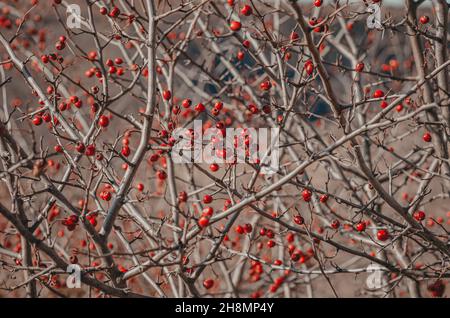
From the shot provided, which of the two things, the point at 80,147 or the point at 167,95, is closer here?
the point at 80,147

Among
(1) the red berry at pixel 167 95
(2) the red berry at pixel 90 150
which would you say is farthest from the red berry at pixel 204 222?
(1) the red berry at pixel 167 95

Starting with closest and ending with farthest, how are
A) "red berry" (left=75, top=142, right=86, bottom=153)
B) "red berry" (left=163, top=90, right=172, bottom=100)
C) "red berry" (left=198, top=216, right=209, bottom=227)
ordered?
"red berry" (left=198, top=216, right=209, bottom=227)
"red berry" (left=75, top=142, right=86, bottom=153)
"red berry" (left=163, top=90, right=172, bottom=100)

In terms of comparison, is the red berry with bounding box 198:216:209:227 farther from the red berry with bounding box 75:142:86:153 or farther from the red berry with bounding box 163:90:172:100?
the red berry with bounding box 163:90:172:100

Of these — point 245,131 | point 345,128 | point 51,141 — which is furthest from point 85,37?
point 345,128

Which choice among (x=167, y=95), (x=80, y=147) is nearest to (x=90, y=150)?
(x=80, y=147)

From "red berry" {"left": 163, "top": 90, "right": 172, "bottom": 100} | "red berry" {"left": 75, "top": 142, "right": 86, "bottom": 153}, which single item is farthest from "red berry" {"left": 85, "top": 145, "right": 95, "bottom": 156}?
"red berry" {"left": 163, "top": 90, "right": 172, "bottom": 100}

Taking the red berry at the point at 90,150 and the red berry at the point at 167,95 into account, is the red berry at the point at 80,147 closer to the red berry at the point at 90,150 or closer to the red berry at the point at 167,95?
the red berry at the point at 90,150

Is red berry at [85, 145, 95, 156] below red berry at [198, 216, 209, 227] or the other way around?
the other way around

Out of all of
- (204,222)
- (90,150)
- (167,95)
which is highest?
(167,95)

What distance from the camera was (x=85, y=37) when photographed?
13367mm

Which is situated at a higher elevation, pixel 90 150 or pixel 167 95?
pixel 167 95

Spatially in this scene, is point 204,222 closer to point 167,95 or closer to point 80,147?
point 80,147
